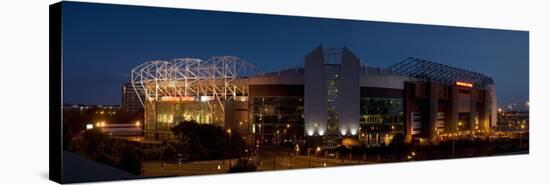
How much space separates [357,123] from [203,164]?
144 inches

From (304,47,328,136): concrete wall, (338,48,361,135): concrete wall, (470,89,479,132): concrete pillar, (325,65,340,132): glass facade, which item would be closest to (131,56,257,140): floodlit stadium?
(304,47,328,136): concrete wall

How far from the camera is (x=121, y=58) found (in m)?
13.2

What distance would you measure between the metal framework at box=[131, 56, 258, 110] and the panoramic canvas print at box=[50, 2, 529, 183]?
0.08 feet

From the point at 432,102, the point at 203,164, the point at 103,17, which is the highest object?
the point at 103,17

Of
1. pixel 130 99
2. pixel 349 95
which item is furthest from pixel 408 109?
pixel 130 99

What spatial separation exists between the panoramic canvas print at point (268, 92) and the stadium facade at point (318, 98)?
3 centimetres

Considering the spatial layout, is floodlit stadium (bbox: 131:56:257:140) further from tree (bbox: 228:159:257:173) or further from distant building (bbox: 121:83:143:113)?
tree (bbox: 228:159:257:173)

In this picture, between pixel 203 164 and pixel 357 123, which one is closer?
pixel 203 164

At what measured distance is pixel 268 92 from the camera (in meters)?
15.2

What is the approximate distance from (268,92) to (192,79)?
172 centimetres

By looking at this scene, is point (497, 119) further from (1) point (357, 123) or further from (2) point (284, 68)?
(2) point (284, 68)

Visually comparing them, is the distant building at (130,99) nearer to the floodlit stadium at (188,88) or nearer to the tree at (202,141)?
the floodlit stadium at (188,88)

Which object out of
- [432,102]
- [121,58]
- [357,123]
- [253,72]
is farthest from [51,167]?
[432,102]

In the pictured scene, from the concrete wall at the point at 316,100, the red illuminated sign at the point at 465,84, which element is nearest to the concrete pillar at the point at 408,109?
the red illuminated sign at the point at 465,84
